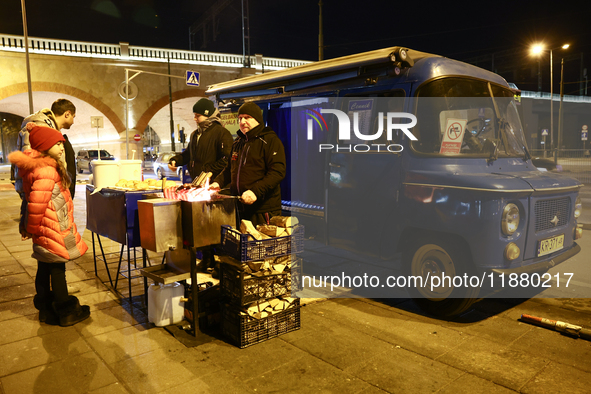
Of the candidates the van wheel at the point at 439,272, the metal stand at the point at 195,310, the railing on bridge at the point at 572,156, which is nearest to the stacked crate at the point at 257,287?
the metal stand at the point at 195,310

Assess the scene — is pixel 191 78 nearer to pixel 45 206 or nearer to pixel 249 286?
pixel 45 206

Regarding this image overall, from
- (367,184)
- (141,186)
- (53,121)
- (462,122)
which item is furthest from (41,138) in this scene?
(462,122)

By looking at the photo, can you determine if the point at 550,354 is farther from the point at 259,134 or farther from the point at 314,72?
the point at 314,72

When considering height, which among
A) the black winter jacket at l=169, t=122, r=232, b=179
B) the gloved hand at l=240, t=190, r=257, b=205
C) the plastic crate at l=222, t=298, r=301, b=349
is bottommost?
the plastic crate at l=222, t=298, r=301, b=349

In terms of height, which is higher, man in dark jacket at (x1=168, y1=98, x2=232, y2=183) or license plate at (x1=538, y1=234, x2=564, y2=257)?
man in dark jacket at (x1=168, y1=98, x2=232, y2=183)

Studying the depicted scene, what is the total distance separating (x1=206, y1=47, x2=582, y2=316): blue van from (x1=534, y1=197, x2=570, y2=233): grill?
0.5 inches

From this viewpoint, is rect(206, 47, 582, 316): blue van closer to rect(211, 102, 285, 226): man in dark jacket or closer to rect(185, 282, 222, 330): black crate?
rect(211, 102, 285, 226): man in dark jacket

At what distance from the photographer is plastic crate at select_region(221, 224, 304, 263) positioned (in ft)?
12.4

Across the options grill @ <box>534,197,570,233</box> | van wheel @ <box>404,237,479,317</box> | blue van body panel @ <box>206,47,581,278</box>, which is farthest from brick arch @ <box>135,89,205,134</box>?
grill @ <box>534,197,570,233</box>

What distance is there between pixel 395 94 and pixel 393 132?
443mm

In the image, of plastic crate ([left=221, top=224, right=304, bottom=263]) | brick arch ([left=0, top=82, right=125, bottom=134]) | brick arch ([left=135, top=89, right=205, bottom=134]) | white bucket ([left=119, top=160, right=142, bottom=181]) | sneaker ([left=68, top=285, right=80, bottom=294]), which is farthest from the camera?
brick arch ([left=135, top=89, right=205, bottom=134])

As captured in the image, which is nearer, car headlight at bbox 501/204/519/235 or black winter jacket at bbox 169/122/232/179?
car headlight at bbox 501/204/519/235

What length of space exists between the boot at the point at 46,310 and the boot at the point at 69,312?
0.36 feet

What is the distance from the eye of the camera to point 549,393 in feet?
10.3
